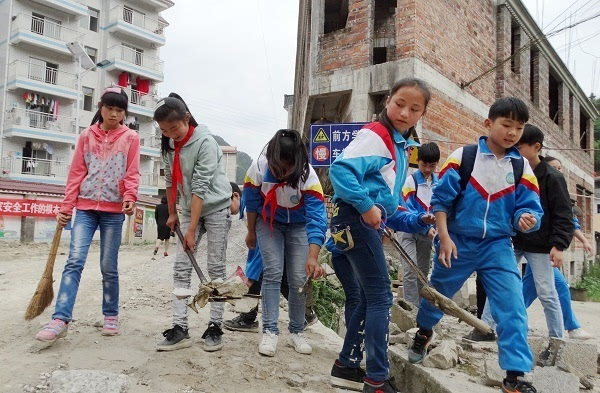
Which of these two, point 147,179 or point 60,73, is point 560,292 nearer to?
point 60,73

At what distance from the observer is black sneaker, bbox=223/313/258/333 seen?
152 inches

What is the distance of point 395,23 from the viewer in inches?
344

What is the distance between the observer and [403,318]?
3.96 metres

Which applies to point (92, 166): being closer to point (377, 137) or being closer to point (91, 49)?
point (377, 137)

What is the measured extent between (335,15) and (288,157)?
9.17 meters

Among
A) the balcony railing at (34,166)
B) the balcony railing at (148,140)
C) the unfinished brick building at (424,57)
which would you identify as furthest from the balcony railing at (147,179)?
the unfinished brick building at (424,57)

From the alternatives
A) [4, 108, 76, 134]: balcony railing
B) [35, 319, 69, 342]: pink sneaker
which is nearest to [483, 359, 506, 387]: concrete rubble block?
[35, 319, 69, 342]: pink sneaker

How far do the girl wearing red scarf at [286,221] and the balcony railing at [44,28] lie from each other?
26.5 metres

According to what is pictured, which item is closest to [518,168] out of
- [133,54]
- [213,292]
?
[213,292]

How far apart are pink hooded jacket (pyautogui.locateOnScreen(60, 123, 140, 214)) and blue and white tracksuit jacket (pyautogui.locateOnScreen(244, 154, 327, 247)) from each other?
85 cm

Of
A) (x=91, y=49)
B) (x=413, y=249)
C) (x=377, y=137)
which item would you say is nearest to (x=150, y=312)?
(x=413, y=249)

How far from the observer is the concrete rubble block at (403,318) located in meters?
3.90

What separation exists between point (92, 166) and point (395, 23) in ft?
23.2

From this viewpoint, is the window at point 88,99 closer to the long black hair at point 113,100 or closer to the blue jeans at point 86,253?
the long black hair at point 113,100
